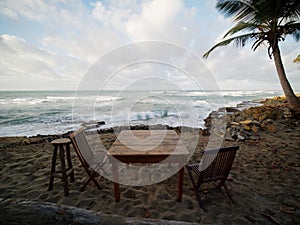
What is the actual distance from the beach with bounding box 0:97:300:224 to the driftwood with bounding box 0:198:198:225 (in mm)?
53

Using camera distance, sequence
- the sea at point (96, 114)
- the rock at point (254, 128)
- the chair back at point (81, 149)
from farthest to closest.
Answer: the sea at point (96, 114) → the rock at point (254, 128) → the chair back at point (81, 149)

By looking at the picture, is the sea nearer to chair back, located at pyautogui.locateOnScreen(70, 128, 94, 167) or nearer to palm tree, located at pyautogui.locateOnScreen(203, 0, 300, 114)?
palm tree, located at pyautogui.locateOnScreen(203, 0, 300, 114)

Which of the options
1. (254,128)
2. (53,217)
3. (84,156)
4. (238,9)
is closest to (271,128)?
(254,128)

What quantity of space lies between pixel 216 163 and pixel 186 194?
0.75 m

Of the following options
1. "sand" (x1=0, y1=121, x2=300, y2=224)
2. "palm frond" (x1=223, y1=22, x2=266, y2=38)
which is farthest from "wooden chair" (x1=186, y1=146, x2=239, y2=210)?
"palm frond" (x1=223, y1=22, x2=266, y2=38)

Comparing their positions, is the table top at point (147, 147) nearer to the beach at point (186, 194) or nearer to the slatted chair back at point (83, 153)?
the slatted chair back at point (83, 153)

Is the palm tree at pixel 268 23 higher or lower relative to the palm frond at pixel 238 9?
lower

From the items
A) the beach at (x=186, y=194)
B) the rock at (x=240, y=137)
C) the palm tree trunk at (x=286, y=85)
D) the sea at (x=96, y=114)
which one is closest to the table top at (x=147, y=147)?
the beach at (x=186, y=194)

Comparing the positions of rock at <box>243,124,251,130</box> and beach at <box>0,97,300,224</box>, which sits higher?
rock at <box>243,124,251,130</box>

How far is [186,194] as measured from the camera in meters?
2.52

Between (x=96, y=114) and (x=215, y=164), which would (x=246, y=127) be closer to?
(x=215, y=164)

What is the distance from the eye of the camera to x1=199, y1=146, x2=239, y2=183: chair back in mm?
2129

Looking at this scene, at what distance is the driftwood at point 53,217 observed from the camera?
4.32ft

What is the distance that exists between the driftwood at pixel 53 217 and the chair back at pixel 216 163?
3.27 ft
